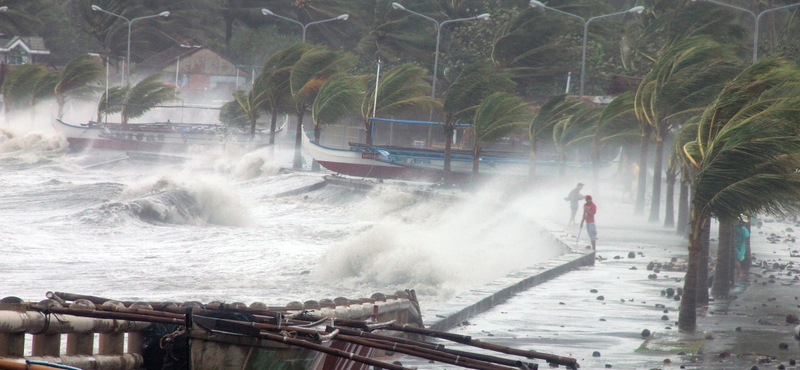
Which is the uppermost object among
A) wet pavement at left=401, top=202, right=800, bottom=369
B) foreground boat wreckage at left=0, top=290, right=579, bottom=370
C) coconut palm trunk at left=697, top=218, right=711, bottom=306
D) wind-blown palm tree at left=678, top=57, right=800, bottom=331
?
wind-blown palm tree at left=678, top=57, right=800, bottom=331

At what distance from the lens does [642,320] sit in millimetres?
12867

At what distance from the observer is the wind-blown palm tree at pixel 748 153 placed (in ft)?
36.7

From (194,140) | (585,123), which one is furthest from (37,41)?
(585,123)

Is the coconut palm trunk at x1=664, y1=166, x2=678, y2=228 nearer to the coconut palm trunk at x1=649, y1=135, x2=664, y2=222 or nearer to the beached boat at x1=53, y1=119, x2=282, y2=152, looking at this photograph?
the coconut palm trunk at x1=649, y1=135, x2=664, y2=222

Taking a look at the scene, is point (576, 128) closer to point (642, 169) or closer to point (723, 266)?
point (642, 169)

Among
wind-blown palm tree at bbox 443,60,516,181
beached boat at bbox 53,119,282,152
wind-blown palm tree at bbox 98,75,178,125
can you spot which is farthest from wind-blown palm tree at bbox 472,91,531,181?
wind-blown palm tree at bbox 98,75,178,125

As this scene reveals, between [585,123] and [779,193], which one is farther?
[585,123]

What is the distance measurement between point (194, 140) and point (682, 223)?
39.9 metres

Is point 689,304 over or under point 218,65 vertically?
under

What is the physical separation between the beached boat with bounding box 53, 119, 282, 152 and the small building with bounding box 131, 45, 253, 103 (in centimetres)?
1312

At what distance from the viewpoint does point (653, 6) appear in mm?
54469

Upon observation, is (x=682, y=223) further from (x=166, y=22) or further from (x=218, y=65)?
(x=166, y=22)

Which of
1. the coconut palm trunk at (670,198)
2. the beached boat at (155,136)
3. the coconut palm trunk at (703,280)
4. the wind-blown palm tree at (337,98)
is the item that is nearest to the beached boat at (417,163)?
the wind-blown palm tree at (337,98)

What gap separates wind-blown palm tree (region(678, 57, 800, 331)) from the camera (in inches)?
440
